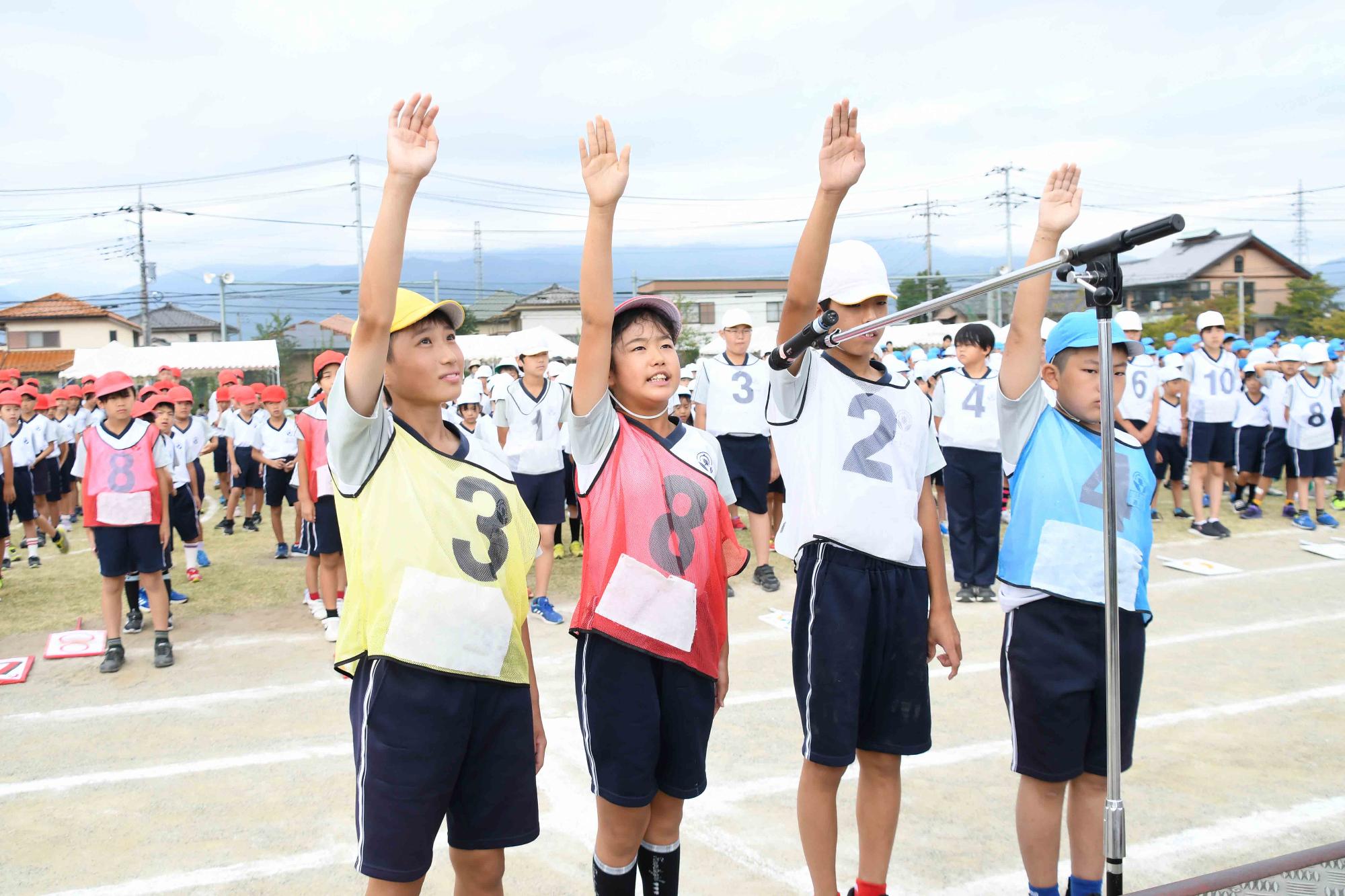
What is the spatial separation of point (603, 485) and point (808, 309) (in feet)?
2.94

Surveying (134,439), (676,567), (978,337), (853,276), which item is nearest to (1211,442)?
(978,337)

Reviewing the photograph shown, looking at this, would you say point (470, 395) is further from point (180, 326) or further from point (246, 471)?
point (180, 326)

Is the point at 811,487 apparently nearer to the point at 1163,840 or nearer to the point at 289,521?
the point at 1163,840

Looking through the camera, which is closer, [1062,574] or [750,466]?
[1062,574]

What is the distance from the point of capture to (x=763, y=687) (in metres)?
6.09

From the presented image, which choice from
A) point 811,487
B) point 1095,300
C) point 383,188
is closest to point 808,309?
point 811,487

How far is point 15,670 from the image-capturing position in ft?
22.0

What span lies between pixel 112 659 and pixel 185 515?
3.26m

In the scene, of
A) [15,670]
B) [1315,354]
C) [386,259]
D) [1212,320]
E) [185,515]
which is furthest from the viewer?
[1315,354]

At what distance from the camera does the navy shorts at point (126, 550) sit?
686cm

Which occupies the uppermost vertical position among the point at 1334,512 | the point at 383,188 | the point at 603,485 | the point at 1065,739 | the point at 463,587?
the point at 383,188

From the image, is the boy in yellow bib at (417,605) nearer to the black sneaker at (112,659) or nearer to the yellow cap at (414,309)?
the yellow cap at (414,309)

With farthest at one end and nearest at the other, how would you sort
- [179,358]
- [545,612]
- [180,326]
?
1. [180,326]
2. [179,358]
3. [545,612]

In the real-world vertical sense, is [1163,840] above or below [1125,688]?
below
